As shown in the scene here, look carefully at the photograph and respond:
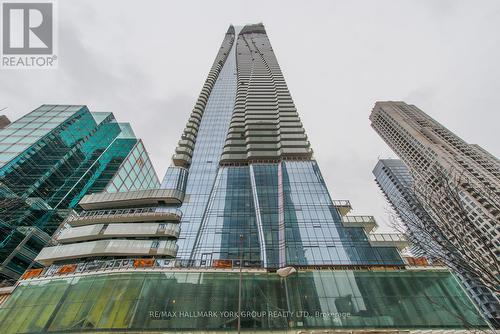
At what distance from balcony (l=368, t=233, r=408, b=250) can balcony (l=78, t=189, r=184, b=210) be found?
26.3 m

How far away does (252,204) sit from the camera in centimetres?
3306

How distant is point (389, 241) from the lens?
84.6ft

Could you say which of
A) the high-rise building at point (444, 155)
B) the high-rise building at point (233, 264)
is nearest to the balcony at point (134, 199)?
the high-rise building at point (233, 264)

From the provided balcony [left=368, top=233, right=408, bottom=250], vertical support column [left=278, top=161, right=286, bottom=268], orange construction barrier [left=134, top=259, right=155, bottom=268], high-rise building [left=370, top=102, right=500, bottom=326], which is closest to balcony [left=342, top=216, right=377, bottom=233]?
balcony [left=368, top=233, right=408, bottom=250]

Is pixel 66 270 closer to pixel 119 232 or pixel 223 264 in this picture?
pixel 119 232

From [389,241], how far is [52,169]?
60.2 m

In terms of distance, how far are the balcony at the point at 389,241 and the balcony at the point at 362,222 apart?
2.00m

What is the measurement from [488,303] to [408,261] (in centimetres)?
6579

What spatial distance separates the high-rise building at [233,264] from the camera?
18.0 metres

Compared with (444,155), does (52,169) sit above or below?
below

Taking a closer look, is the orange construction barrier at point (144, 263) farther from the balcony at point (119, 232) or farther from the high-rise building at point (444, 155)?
the high-rise building at point (444, 155)

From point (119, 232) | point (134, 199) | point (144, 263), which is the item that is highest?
point (134, 199)

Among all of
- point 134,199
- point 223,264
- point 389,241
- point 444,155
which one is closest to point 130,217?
point 134,199

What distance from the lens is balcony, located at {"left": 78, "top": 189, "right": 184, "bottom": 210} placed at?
107ft
